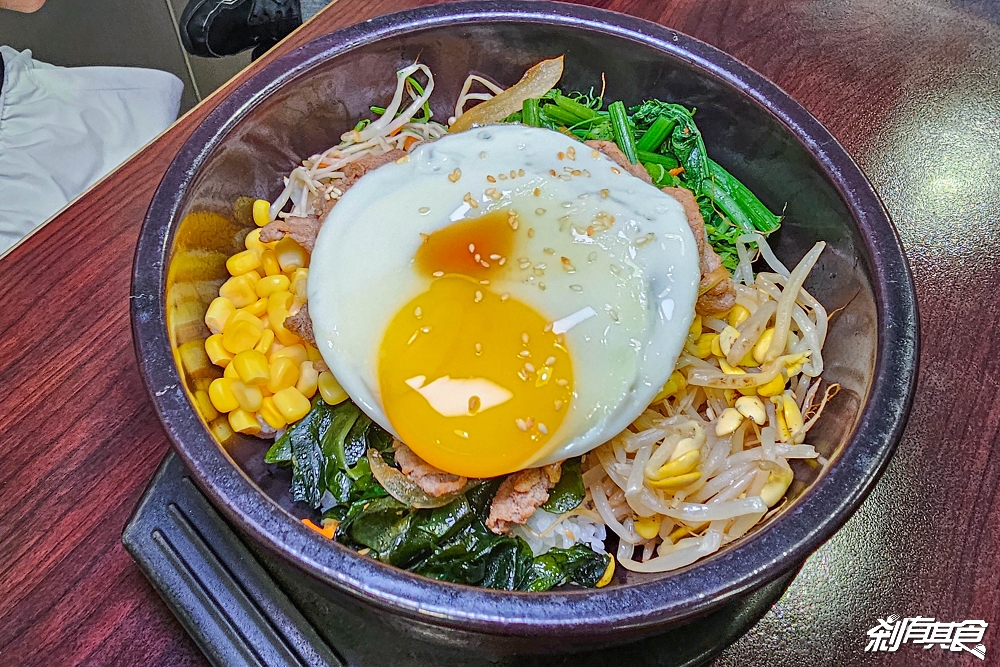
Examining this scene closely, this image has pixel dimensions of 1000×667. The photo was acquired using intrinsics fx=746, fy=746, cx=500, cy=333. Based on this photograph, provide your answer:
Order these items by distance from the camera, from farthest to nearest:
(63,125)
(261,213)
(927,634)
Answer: (63,125) < (261,213) < (927,634)

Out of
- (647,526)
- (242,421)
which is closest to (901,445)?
(647,526)

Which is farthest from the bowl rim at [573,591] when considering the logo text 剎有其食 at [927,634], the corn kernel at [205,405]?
the logo text 剎有其食 at [927,634]

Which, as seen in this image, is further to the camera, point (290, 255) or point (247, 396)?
point (290, 255)

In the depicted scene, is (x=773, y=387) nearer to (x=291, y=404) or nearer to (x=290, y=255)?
(x=291, y=404)

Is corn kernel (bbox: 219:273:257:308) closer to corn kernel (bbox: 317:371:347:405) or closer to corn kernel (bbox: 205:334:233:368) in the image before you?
corn kernel (bbox: 205:334:233:368)

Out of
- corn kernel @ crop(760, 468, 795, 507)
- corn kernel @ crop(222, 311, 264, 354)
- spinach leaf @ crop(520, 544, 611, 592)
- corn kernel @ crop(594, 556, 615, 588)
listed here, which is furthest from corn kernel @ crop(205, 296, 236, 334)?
corn kernel @ crop(760, 468, 795, 507)

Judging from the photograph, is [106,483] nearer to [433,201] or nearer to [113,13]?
[433,201]
